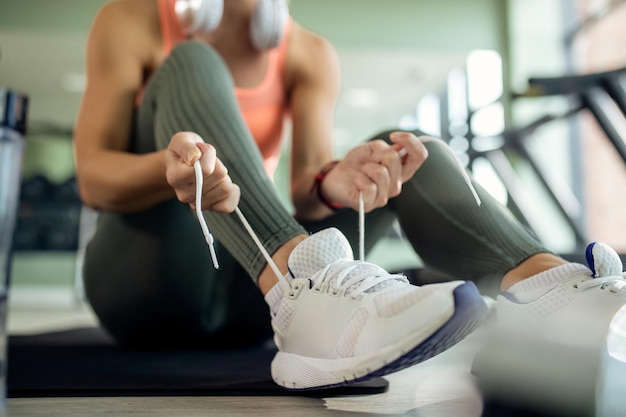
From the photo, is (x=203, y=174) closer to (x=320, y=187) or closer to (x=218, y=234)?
(x=218, y=234)

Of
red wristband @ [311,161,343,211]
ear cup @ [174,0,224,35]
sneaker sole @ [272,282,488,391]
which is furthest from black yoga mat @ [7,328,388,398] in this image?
ear cup @ [174,0,224,35]

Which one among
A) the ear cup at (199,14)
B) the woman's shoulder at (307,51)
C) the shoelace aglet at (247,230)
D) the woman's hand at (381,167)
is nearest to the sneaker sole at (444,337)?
the shoelace aglet at (247,230)

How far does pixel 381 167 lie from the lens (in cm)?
64

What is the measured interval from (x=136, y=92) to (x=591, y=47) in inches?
140

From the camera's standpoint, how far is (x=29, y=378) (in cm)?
74

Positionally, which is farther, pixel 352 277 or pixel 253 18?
pixel 253 18

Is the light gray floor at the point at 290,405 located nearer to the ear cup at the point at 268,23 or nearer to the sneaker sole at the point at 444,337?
the sneaker sole at the point at 444,337

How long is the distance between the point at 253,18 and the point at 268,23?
0.13 feet

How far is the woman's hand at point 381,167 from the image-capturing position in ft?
2.10

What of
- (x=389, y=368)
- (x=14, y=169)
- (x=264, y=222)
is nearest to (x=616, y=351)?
(x=389, y=368)

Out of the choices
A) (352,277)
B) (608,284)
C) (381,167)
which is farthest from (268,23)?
(608,284)

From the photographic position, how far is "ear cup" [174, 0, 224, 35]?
0.87 meters

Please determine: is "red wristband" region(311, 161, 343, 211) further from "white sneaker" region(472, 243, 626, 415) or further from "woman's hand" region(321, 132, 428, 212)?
"white sneaker" region(472, 243, 626, 415)

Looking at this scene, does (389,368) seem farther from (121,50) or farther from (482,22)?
(482,22)
